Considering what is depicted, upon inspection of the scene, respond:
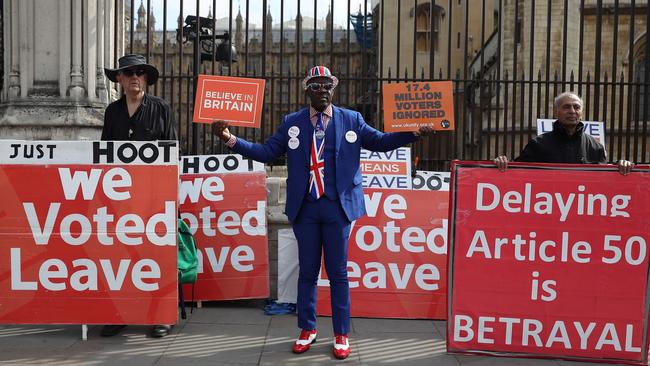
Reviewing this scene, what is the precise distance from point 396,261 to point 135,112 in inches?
96.3

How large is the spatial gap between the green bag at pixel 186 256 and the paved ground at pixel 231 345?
0.41 m

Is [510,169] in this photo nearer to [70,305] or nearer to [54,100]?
[70,305]

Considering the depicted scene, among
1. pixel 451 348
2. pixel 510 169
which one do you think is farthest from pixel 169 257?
pixel 510 169

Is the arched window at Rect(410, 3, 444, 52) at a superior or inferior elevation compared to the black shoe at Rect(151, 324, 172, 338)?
superior

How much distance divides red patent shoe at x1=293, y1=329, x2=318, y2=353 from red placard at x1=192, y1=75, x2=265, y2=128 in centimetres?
178

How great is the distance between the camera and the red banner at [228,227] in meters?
5.59

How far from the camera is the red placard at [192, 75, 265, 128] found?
17.0ft

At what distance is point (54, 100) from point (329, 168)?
10.9 ft

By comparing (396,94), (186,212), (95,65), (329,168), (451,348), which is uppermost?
(95,65)

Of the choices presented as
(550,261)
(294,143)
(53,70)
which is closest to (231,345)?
(294,143)

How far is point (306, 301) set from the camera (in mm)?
4379

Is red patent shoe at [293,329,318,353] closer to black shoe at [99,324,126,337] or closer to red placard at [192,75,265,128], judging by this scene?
black shoe at [99,324,126,337]

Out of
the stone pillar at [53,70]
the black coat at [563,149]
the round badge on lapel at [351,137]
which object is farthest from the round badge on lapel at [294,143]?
the stone pillar at [53,70]

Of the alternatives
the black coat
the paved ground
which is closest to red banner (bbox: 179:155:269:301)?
the paved ground
